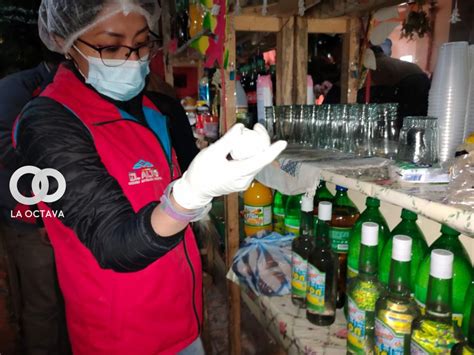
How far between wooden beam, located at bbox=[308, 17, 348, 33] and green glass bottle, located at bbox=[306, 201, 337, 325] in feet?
2.98

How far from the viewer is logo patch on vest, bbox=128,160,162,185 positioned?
101 cm

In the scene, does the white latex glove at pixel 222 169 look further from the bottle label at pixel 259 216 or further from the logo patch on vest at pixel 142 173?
the bottle label at pixel 259 216

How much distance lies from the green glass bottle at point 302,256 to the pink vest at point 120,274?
0.38m

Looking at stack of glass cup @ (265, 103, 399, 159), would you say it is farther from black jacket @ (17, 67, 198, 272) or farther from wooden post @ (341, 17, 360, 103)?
black jacket @ (17, 67, 198, 272)

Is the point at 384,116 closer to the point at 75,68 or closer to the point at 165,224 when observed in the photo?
the point at 165,224

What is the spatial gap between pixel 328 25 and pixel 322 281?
114 cm

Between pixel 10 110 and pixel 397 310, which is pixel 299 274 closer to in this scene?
pixel 397 310

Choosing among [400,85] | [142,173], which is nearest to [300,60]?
[400,85]

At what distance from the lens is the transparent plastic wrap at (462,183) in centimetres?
55

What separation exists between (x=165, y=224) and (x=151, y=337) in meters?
0.62

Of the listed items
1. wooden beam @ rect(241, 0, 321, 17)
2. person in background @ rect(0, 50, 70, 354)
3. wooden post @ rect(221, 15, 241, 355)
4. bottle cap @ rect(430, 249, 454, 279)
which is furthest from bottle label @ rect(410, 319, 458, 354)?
person in background @ rect(0, 50, 70, 354)

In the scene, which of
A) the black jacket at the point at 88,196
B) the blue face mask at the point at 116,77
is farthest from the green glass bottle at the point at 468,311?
the blue face mask at the point at 116,77

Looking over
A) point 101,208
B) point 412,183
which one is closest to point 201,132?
point 101,208

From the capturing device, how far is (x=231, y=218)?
1627mm
